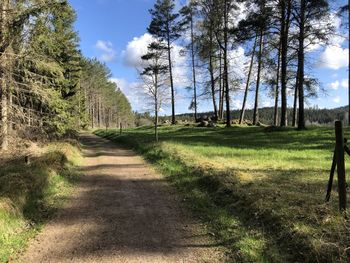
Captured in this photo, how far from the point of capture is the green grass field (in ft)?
20.8

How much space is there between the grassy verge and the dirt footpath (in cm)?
35

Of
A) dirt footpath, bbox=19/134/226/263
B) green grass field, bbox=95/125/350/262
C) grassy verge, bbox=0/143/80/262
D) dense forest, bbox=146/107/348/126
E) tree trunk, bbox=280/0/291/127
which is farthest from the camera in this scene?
tree trunk, bbox=280/0/291/127

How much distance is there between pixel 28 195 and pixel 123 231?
3.30 meters

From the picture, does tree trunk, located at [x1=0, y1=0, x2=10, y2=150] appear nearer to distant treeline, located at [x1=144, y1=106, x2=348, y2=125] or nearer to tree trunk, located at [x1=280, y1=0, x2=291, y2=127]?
distant treeline, located at [x1=144, y1=106, x2=348, y2=125]

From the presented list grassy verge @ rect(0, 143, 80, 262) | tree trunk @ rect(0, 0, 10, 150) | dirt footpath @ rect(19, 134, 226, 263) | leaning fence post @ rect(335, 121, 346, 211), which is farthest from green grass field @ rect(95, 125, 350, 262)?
tree trunk @ rect(0, 0, 10, 150)

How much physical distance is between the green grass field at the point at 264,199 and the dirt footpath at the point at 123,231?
50 cm

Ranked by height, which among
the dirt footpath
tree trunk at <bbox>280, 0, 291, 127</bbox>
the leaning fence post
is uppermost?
tree trunk at <bbox>280, 0, 291, 127</bbox>

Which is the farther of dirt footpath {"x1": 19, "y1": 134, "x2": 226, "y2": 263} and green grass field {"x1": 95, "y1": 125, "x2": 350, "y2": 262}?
dirt footpath {"x1": 19, "y1": 134, "x2": 226, "y2": 263}

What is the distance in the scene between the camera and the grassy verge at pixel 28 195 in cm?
761

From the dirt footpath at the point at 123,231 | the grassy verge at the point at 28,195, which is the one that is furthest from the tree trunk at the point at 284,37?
the grassy verge at the point at 28,195

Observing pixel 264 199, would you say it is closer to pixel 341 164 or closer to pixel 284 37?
pixel 341 164

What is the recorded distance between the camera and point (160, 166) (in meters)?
16.0

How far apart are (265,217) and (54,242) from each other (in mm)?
4234

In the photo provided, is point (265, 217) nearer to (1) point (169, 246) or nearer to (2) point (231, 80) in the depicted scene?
(1) point (169, 246)
